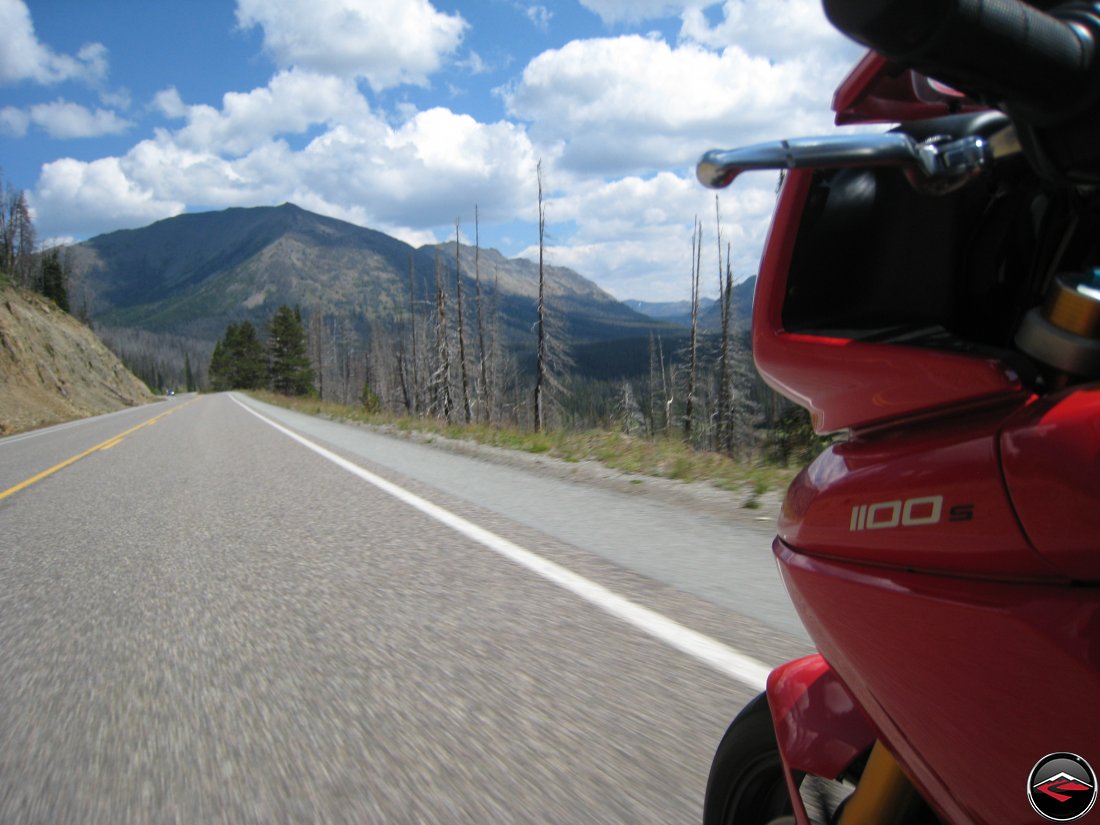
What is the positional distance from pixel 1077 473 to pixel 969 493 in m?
0.14

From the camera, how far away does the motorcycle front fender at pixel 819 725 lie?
4.01 feet

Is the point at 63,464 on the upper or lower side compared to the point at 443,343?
upper

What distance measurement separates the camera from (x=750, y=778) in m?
1.42

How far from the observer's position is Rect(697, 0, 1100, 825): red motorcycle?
79 centimetres

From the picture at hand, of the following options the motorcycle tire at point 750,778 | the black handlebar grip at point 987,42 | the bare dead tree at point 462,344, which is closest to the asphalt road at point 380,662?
the motorcycle tire at point 750,778

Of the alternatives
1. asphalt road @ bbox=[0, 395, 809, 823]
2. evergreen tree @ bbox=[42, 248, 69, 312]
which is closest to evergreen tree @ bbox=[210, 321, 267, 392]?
evergreen tree @ bbox=[42, 248, 69, 312]

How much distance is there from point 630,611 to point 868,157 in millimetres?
3021

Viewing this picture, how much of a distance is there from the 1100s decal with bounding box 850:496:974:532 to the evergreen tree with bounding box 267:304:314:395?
93.4 meters

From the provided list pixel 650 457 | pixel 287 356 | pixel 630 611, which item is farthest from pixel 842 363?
pixel 287 356

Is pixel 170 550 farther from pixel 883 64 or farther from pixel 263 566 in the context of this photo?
pixel 883 64

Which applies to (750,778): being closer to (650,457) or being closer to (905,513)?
(905,513)

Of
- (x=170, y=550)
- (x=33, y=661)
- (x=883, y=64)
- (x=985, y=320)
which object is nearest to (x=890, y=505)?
(x=985, y=320)

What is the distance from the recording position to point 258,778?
88.6 inches

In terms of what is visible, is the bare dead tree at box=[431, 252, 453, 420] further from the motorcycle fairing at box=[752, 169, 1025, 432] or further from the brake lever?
the brake lever
